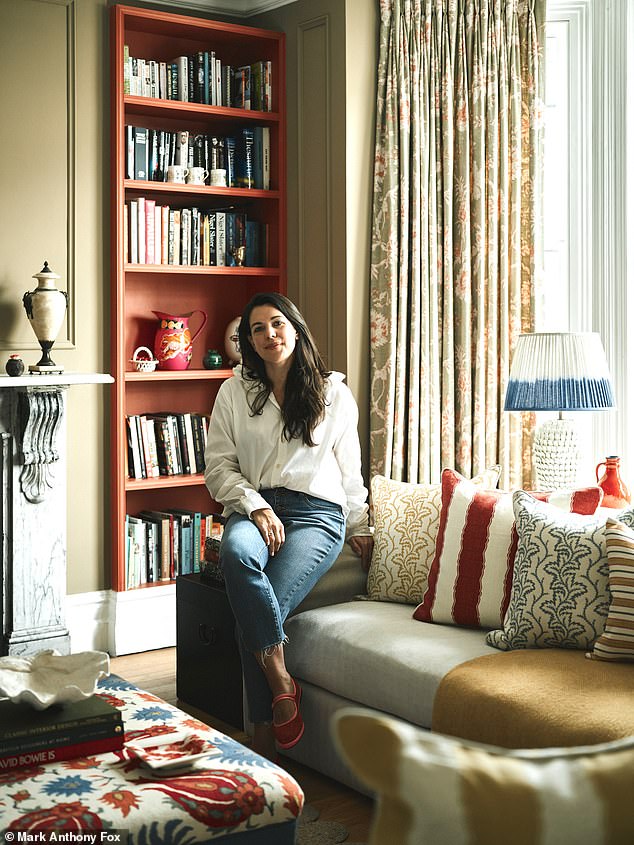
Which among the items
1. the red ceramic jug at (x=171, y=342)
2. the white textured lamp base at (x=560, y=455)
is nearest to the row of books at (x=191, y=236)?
the red ceramic jug at (x=171, y=342)

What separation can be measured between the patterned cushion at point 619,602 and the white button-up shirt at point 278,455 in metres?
1.04

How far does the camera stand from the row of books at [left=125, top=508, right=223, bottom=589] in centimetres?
420

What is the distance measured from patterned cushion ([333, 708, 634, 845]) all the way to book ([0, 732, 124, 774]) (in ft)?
4.03

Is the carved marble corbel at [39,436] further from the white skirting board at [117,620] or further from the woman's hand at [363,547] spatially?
the woman's hand at [363,547]

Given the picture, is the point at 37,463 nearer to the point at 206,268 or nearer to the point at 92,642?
the point at 92,642

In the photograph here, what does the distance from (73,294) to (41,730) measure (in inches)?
97.4

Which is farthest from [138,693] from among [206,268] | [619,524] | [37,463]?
[206,268]

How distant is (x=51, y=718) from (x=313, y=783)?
113 cm


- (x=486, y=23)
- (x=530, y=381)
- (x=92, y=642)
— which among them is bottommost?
(x=92, y=642)

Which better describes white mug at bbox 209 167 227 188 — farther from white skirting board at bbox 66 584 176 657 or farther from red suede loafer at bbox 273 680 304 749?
red suede loafer at bbox 273 680 304 749

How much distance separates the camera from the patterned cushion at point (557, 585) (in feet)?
8.13

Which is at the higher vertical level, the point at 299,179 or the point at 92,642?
the point at 299,179

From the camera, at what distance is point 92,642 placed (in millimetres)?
4125

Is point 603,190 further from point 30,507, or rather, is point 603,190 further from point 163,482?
point 30,507
